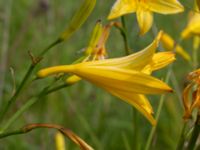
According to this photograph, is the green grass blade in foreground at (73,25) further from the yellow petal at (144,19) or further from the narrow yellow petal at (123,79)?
the yellow petal at (144,19)

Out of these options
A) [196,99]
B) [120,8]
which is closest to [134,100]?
[196,99]

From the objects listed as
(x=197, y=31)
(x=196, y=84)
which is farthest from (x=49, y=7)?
(x=196, y=84)

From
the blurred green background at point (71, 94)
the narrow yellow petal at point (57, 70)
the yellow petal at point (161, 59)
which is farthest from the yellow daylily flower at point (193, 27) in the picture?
the narrow yellow petal at point (57, 70)

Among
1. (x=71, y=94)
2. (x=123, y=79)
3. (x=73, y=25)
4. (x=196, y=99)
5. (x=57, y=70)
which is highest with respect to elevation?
(x=71, y=94)

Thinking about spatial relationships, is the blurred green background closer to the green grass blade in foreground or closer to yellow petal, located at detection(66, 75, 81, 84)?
yellow petal, located at detection(66, 75, 81, 84)

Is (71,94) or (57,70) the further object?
(71,94)

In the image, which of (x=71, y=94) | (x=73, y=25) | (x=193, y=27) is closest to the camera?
(x=73, y=25)

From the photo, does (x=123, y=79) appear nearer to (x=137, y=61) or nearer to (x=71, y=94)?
(x=137, y=61)

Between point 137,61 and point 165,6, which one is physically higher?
point 165,6
